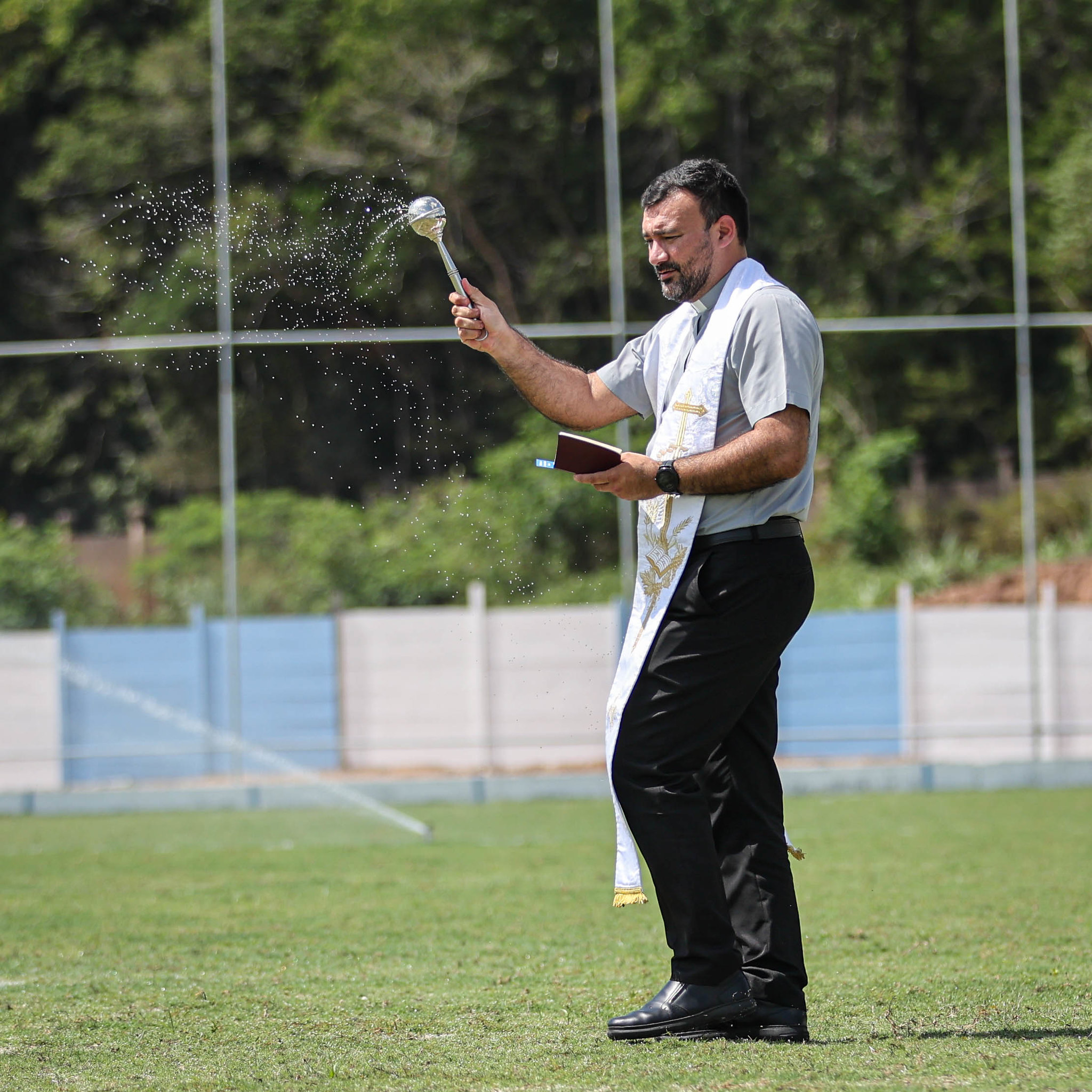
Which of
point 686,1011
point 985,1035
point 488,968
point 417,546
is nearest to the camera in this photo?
point 686,1011

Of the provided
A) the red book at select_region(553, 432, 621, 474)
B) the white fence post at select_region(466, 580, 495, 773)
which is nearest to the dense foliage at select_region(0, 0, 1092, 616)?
the white fence post at select_region(466, 580, 495, 773)

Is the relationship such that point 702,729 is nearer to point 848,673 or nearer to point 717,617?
point 717,617

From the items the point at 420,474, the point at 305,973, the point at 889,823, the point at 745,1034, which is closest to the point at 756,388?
the point at 745,1034

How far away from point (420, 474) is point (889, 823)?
1126 cm

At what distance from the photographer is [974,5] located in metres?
19.4

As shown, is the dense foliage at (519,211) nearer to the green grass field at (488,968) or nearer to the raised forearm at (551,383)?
the green grass field at (488,968)

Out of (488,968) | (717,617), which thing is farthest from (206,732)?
(717,617)

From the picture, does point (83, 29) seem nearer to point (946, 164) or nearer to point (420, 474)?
point (420, 474)

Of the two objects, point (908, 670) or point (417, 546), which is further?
point (417, 546)

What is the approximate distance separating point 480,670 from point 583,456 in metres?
13.2

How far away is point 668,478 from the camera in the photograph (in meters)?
3.31

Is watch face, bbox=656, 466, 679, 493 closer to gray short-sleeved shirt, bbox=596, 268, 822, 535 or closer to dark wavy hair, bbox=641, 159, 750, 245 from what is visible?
gray short-sleeved shirt, bbox=596, 268, 822, 535

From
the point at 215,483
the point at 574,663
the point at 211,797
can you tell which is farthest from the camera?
the point at 215,483

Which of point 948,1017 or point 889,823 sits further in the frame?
point 889,823
